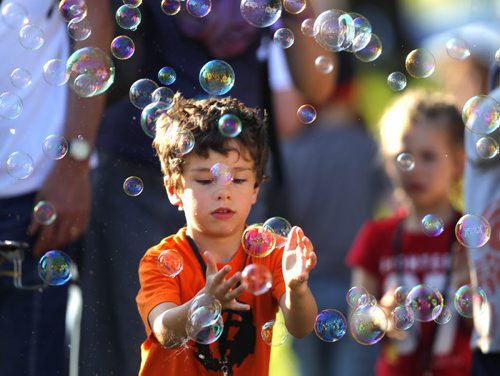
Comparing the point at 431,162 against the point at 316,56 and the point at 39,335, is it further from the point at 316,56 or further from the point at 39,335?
the point at 39,335

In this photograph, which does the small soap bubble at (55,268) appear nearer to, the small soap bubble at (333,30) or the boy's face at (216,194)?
the boy's face at (216,194)

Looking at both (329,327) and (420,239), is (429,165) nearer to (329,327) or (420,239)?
(420,239)

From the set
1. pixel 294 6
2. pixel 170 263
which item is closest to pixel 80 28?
pixel 294 6

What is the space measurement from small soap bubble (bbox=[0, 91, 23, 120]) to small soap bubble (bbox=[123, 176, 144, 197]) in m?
0.41

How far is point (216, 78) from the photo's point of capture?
10.1 feet

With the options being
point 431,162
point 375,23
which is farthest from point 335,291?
point 375,23

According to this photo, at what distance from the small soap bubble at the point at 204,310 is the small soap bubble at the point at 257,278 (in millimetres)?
76

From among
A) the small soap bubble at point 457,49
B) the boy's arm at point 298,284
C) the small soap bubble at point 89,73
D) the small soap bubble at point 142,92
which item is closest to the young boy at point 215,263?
the boy's arm at point 298,284

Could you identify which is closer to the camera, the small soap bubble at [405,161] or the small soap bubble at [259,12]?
the small soap bubble at [259,12]

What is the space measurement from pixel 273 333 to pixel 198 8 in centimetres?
103

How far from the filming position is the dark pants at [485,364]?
3414 mm

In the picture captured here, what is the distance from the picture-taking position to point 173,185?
2.85 m

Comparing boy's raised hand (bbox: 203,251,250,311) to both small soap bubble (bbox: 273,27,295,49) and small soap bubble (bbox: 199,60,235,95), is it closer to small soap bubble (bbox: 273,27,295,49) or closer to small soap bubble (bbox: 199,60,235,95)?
small soap bubble (bbox: 199,60,235,95)

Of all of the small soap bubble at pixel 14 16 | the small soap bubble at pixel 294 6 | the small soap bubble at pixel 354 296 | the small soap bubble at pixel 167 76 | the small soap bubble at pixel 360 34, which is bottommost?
the small soap bubble at pixel 354 296
